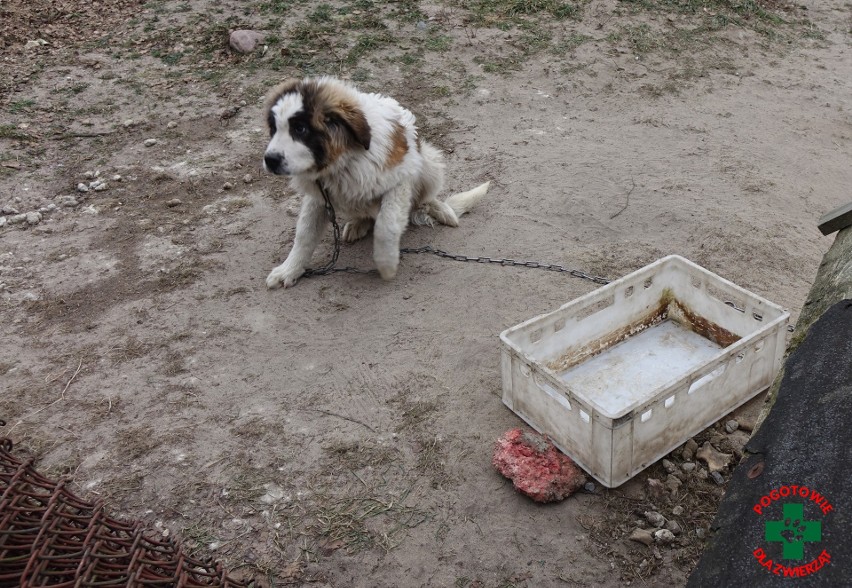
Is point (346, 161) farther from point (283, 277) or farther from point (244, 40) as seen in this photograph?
point (244, 40)

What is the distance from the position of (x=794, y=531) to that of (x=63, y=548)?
168cm

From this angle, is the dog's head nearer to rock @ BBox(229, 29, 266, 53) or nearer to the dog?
the dog

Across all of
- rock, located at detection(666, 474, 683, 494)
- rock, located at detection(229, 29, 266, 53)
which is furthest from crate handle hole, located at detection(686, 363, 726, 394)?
rock, located at detection(229, 29, 266, 53)

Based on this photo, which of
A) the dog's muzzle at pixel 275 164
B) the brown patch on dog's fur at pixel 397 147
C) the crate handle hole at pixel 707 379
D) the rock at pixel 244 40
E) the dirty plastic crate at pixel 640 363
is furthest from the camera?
the rock at pixel 244 40

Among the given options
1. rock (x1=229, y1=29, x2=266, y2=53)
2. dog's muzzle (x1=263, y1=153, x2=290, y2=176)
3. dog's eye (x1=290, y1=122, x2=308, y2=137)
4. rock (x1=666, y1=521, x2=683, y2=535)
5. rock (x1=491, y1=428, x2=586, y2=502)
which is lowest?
rock (x1=666, y1=521, x2=683, y2=535)

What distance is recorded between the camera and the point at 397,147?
15.4 ft

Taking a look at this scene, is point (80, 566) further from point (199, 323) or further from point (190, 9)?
point (190, 9)

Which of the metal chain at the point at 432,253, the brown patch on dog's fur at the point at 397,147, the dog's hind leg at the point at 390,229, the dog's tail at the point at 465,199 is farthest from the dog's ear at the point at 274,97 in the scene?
the dog's tail at the point at 465,199

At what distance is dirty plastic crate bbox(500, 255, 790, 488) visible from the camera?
3.04 m

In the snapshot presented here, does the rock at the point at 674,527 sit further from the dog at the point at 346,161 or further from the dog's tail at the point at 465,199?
the dog's tail at the point at 465,199

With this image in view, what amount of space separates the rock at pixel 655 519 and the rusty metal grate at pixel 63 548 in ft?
6.13

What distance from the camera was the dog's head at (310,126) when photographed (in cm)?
426
